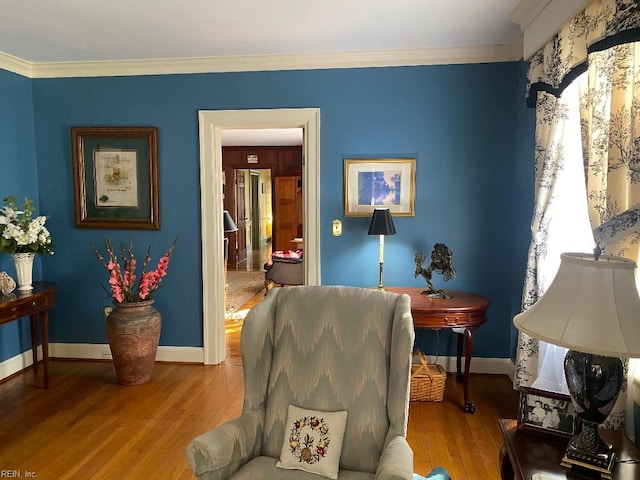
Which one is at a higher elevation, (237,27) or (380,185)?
(237,27)

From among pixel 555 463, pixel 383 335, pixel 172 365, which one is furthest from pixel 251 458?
pixel 172 365

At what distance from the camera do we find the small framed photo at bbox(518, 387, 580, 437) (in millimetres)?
1688

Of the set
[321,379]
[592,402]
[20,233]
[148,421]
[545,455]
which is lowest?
[148,421]

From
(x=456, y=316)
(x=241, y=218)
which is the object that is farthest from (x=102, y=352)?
(x=241, y=218)

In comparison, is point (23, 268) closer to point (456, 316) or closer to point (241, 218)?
point (456, 316)

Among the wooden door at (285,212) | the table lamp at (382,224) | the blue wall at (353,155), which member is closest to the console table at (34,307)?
the blue wall at (353,155)

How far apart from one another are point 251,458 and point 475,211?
2640 mm

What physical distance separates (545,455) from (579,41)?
195cm

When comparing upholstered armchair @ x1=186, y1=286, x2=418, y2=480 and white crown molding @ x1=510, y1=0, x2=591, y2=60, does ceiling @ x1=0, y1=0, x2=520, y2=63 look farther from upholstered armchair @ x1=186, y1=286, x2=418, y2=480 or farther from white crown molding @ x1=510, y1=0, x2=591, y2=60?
upholstered armchair @ x1=186, y1=286, x2=418, y2=480

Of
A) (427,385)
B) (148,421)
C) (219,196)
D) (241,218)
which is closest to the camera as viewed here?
(148,421)

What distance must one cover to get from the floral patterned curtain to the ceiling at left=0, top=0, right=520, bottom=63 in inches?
24.5

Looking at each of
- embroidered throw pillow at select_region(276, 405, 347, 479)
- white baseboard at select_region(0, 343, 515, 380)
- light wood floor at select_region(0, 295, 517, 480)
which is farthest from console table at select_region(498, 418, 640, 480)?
white baseboard at select_region(0, 343, 515, 380)

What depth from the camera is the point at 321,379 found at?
6.60 ft

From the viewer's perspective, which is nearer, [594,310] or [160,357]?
[594,310]
